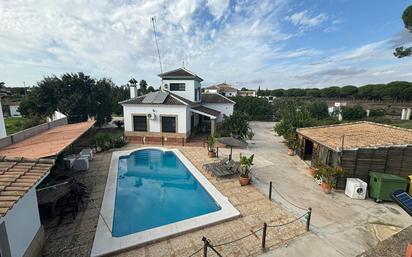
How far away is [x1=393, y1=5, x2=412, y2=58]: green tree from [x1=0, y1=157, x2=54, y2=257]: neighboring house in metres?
34.5

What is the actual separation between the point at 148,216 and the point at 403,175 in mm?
14290

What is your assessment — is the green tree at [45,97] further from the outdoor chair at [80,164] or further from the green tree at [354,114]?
the green tree at [354,114]

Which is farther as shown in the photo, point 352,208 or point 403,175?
point 403,175

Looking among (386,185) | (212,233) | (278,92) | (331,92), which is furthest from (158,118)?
(278,92)

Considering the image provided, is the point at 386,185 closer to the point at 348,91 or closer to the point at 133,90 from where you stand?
the point at 133,90

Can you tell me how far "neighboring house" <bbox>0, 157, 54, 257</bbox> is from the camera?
16.6 feet

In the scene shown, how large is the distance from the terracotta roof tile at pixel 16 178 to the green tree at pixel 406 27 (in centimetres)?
3449

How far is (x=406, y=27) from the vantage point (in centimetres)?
2348

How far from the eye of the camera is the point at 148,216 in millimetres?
10211

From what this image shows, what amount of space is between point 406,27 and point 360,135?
19.8 m

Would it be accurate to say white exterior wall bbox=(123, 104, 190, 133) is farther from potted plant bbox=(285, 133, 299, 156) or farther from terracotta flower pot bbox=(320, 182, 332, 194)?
terracotta flower pot bbox=(320, 182, 332, 194)

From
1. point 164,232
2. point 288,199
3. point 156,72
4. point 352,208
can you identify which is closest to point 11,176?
A: point 164,232

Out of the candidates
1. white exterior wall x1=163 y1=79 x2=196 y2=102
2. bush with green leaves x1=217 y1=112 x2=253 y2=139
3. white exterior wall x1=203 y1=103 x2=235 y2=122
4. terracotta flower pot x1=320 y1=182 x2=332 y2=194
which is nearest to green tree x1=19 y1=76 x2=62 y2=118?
white exterior wall x1=163 y1=79 x2=196 y2=102

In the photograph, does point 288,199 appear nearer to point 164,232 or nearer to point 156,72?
point 164,232
